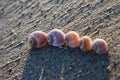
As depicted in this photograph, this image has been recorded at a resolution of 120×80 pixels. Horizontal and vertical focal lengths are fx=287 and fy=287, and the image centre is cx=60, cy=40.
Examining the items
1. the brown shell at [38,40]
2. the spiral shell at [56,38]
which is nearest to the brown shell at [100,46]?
the spiral shell at [56,38]

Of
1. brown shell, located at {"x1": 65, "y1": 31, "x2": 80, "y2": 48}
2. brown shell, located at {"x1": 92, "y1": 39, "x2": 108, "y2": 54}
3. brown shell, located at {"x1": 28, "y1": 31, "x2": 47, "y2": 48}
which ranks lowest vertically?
brown shell, located at {"x1": 92, "y1": 39, "x2": 108, "y2": 54}

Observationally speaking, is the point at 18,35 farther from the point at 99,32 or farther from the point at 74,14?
the point at 99,32

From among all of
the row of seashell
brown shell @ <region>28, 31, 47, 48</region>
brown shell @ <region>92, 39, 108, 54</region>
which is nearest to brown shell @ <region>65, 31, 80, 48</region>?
the row of seashell

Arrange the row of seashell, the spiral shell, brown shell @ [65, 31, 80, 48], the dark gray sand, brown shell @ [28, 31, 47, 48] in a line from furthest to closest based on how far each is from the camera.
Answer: brown shell @ [28, 31, 47, 48], the spiral shell, brown shell @ [65, 31, 80, 48], the row of seashell, the dark gray sand

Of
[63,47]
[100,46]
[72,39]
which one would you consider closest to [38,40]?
[63,47]

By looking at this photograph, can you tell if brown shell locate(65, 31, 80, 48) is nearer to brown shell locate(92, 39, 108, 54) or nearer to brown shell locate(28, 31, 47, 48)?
brown shell locate(92, 39, 108, 54)

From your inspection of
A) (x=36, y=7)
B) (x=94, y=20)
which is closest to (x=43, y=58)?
(x=94, y=20)
